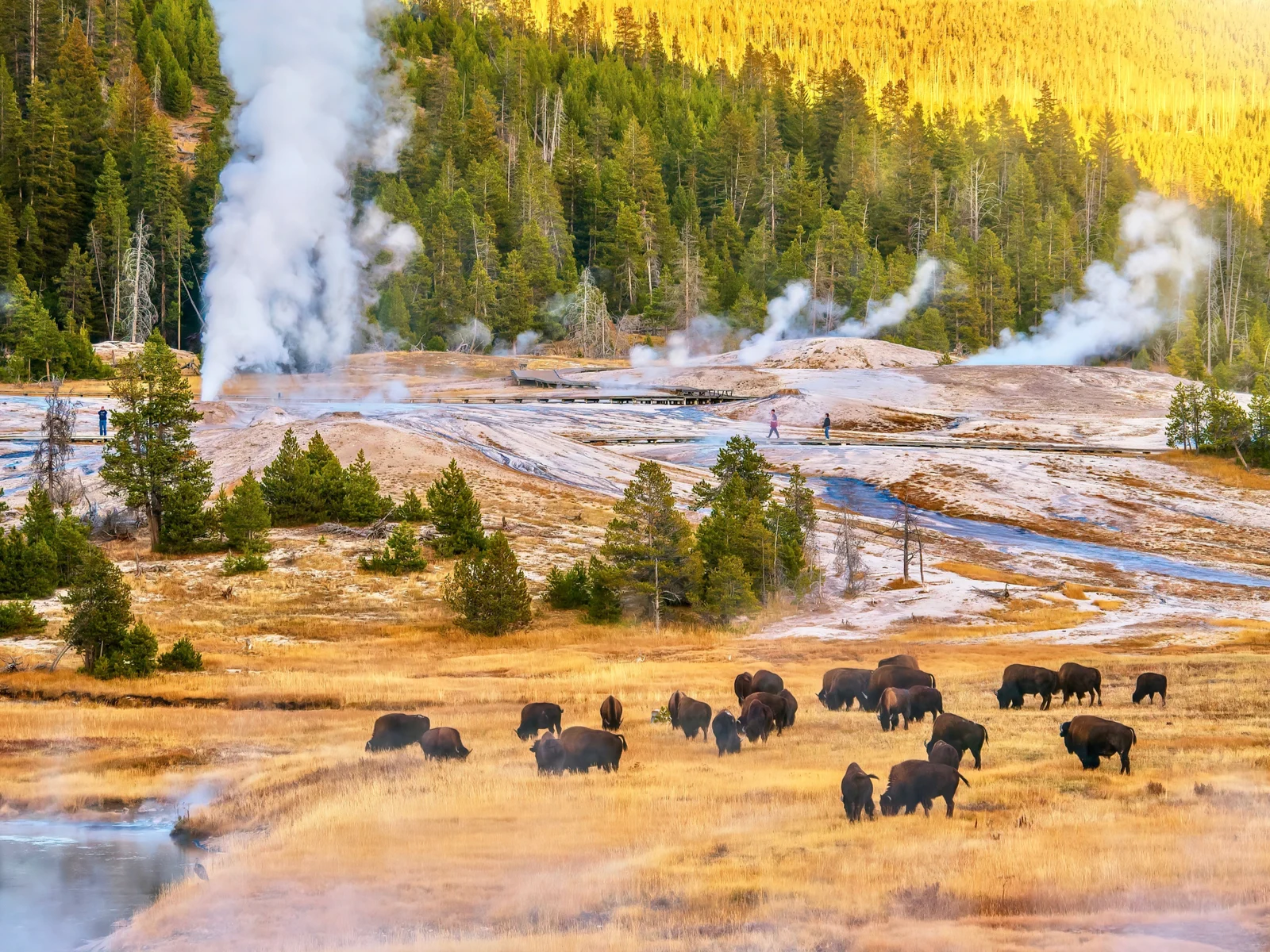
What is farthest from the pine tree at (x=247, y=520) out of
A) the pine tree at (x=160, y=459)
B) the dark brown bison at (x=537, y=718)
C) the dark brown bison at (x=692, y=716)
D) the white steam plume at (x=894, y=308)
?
the white steam plume at (x=894, y=308)

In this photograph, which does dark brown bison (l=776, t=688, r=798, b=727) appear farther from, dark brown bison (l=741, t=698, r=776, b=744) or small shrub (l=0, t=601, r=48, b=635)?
small shrub (l=0, t=601, r=48, b=635)

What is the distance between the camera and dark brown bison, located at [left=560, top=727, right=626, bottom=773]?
68.5 ft

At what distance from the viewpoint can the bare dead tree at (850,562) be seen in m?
49.9

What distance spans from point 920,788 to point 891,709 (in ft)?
20.9

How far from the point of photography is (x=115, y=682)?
31969mm

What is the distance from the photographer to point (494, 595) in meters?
42.1

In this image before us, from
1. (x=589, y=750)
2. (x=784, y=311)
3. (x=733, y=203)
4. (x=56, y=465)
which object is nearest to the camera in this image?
(x=589, y=750)

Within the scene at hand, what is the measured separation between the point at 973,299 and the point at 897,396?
3774 centimetres

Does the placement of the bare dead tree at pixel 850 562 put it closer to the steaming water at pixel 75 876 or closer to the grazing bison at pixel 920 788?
the grazing bison at pixel 920 788

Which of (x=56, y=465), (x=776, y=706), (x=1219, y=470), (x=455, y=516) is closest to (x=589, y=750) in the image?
(x=776, y=706)

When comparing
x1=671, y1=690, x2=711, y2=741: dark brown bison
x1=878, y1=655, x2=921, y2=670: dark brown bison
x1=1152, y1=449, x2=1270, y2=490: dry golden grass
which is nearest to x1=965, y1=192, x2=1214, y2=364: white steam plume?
x1=1152, y1=449, x2=1270, y2=490: dry golden grass

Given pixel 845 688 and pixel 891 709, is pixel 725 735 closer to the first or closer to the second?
pixel 891 709

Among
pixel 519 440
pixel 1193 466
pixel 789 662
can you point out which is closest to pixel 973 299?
pixel 1193 466

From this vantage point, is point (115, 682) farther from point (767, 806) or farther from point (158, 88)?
point (158, 88)
